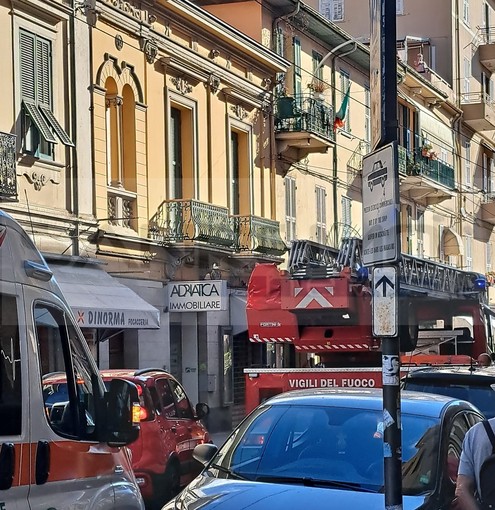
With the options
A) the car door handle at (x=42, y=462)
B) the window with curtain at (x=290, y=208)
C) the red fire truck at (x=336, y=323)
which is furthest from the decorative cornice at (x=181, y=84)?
the car door handle at (x=42, y=462)

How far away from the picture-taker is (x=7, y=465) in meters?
5.10

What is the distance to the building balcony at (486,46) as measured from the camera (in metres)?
44.9

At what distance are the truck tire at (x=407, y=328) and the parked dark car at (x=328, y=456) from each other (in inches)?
434

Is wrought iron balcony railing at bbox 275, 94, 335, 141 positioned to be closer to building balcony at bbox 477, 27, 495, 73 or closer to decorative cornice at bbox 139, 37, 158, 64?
decorative cornice at bbox 139, 37, 158, 64

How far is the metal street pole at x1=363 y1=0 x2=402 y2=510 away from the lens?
5.98m

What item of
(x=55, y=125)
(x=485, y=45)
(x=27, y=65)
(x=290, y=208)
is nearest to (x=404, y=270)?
(x=55, y=125)

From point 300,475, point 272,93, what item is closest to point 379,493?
point 300,475

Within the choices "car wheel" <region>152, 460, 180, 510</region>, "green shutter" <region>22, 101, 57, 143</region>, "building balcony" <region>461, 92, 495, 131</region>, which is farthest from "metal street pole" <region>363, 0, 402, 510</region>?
"building balcony" <region>461, 92, 495, 131</region>

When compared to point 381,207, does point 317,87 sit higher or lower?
higher

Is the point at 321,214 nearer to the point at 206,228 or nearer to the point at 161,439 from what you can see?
the point at 206,228

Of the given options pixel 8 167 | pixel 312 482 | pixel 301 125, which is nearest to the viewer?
pixel 312 482

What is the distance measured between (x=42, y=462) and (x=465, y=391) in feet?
20.3

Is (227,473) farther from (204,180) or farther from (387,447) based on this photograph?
(204,180)

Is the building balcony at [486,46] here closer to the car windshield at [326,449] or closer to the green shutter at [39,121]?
the green shutter at [39,121]
